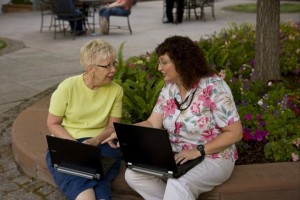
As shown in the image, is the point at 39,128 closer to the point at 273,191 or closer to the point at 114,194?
the point at 114,194

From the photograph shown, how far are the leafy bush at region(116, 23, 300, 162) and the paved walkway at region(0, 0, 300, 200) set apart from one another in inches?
42.9

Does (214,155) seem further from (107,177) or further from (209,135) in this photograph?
(107,177)

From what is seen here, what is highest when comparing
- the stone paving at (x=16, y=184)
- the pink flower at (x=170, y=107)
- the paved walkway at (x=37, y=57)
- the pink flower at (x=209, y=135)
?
the pink flower at (x=170, y=107)

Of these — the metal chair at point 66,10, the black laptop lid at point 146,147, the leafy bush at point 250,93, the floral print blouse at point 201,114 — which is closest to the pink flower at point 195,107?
the floral print blouse at point 201,114

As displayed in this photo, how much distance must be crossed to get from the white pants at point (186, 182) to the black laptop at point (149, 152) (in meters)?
0.05

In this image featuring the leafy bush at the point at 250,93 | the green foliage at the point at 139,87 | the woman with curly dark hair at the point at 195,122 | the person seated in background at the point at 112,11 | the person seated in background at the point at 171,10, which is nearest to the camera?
the woman with curly dark hair at the point at 195,122

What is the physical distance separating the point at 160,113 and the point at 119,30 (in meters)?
9.15

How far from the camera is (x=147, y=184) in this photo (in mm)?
3076

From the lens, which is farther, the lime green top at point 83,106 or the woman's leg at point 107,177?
the lime green top at point 83,106

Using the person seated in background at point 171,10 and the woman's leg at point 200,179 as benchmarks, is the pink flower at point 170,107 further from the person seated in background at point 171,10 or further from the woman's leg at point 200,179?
the person seated in background at point 171,10

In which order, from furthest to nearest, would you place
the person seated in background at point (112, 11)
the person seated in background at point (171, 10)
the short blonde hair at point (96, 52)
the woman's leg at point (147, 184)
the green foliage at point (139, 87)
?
the person seated in background at point (171, 10) < the person seated in background at point (112, 11) < the green foliage at point (139, 87) < the short blonde hair at point (96, 52) < the woman's leg at point (147, 184)

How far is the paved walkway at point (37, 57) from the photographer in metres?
3.91

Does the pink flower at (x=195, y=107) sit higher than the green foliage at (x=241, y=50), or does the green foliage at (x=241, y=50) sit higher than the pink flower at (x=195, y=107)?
the pink flower at (x=195, y=107)

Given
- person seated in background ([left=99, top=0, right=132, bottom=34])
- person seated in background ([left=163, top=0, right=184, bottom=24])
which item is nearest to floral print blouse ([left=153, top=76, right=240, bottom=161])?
person seated in background ([left=99, top=0, right=132, bottom=34])
